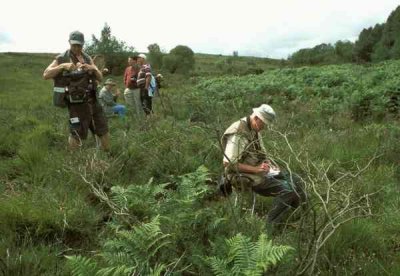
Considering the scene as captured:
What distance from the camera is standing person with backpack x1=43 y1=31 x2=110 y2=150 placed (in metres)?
6.00

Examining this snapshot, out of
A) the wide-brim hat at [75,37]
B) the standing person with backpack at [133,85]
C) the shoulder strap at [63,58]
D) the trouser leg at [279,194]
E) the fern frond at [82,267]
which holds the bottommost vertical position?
the trouser leg at [279,194]

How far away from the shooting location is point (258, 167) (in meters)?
4.98

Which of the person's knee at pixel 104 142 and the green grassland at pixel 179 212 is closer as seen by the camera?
the green grassland at pixel 179 212

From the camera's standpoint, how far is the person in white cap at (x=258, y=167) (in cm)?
480

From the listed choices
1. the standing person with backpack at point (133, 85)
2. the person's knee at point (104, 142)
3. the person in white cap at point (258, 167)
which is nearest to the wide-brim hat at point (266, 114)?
the person in white cap at point (258, 167)

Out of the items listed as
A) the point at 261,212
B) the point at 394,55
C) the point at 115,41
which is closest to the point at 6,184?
the point at 261,212

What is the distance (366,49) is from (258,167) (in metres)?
63.3

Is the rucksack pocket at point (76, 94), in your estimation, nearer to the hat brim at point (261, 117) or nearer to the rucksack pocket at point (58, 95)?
the rucksack pocket at point (58, 95)

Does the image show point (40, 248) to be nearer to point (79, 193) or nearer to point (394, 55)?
point (79, 193)

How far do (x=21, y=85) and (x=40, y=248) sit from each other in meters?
26.4

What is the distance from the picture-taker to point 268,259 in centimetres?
276


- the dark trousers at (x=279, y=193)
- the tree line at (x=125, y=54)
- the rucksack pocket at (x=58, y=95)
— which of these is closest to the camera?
the dark trousers at (x=279, y=193)

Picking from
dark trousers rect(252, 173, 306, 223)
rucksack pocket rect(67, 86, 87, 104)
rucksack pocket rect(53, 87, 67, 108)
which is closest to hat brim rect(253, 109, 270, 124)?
dark trousers rect(252, 173, 306, 223)

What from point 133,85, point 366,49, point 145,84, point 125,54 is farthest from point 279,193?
point 366,49
